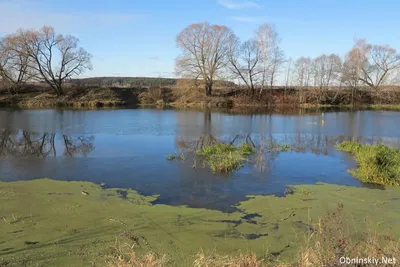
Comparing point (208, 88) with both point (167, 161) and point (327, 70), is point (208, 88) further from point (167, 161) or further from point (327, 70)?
point (167, 161)

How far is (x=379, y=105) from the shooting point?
1453 inches

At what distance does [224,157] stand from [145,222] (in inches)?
198

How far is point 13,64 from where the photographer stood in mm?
35219

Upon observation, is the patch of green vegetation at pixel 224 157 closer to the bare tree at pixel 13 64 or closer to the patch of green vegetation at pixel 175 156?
the patch of green vegetation at pixel 175 156

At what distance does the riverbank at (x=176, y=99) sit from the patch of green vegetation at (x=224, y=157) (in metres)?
24.3

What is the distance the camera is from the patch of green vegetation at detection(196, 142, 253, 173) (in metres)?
8.92

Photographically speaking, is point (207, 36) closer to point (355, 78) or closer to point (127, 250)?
point (355, 78)

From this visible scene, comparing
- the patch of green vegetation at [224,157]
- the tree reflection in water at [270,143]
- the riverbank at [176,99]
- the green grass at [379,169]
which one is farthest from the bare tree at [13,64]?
the green grass at [379,169]

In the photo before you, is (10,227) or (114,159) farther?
(114,159)

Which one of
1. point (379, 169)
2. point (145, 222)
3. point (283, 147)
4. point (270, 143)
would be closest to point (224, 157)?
point (283, 147)

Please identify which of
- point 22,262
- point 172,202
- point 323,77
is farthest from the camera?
point 323,77

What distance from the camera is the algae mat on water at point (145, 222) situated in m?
4.35

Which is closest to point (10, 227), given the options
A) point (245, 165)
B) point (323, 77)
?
point (245, 165)

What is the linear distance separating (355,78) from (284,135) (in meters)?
27.3
